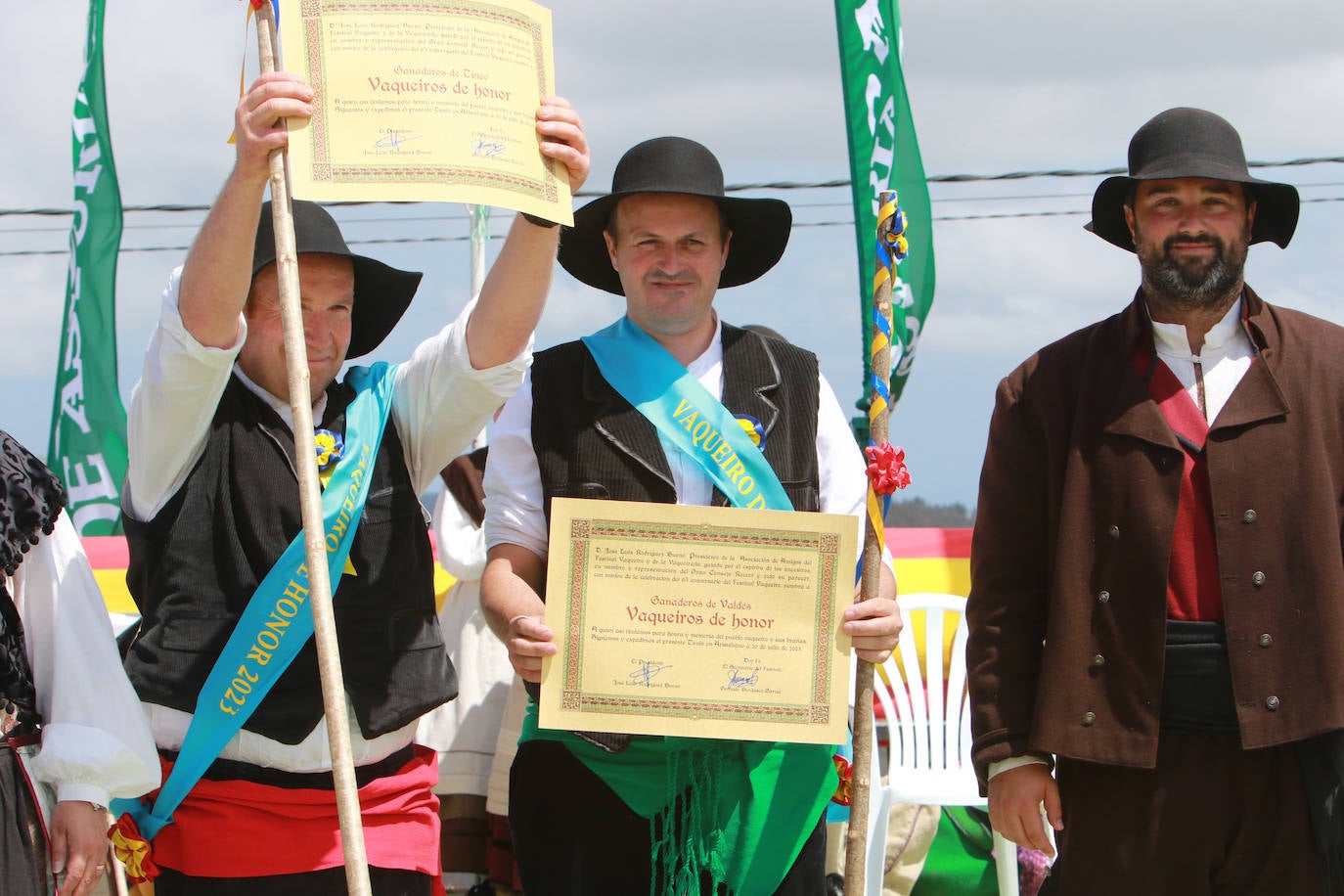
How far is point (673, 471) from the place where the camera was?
3.09 meters

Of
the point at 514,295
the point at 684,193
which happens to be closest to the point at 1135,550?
the point at 684,193

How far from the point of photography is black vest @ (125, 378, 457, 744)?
9.51ft

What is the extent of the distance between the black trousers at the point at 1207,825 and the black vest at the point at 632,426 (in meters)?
0.88

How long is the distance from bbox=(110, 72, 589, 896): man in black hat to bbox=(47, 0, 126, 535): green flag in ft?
20.3

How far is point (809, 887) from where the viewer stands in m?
3.07

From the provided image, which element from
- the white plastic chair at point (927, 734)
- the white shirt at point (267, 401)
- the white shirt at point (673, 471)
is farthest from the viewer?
the white plastic chair at point (927, 734)

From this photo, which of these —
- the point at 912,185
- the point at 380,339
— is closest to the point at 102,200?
the point at 912,185

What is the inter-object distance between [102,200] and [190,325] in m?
7.02

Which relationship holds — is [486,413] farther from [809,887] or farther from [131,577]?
[809,887]
